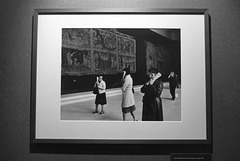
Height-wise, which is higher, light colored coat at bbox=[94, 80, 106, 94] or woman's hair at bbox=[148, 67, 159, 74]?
woman's hair at bbox=[148, 67, 159, 74]

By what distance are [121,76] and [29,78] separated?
35cm

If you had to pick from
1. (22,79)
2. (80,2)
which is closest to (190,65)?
(80,2)

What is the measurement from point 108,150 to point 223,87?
48 cm

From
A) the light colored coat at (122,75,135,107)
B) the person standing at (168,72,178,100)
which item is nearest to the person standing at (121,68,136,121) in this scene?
the light colored coat at (122,75,135,107)

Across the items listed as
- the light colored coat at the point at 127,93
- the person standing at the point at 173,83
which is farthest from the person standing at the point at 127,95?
the person standing at the point at 173,83

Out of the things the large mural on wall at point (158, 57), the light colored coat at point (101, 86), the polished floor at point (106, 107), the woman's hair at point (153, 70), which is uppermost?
the large mural on wall at point (158, 57)

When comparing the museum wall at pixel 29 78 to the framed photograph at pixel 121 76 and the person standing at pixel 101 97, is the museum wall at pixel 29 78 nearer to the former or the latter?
the framed photograph at pixel 121 76

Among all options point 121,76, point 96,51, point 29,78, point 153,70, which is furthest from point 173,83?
point 29,78

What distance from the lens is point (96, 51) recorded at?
842mm

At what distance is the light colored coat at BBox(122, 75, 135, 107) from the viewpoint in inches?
32.7

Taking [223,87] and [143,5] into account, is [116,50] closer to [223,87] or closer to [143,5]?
[143,5]

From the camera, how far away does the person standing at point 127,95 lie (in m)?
0.83

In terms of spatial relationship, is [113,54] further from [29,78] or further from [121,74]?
[29,78]

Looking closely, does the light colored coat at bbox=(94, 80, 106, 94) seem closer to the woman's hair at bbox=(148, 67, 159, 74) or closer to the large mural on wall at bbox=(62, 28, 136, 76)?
the large mural on wall at bbox=(62, 28, 136, 76)
